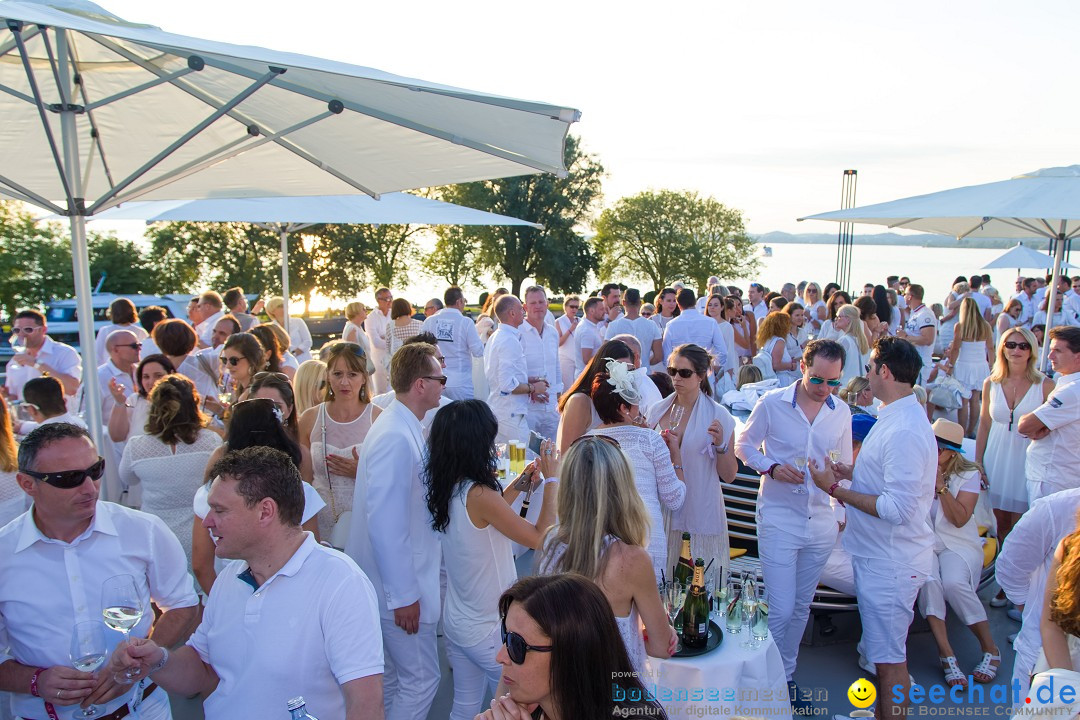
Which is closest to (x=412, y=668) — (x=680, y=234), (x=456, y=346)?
(x=456, y=346)

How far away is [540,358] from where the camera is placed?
741 cm

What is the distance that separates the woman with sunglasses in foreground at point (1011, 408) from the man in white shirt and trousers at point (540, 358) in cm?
388

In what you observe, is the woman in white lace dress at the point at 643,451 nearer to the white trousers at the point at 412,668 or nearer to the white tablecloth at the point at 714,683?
the white tablecloth at the point at 714,683

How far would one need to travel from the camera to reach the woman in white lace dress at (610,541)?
2.54m

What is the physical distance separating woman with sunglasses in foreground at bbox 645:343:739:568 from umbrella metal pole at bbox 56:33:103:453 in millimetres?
3052

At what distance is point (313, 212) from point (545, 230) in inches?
1100

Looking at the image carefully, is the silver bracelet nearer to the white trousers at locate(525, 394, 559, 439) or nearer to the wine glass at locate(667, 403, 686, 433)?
the wine glass at locate(667, 403, 686, 433)

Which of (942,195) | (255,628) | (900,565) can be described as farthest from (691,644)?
(942,195)

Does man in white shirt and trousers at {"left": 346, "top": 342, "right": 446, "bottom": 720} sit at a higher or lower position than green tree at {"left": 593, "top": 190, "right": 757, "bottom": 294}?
lower

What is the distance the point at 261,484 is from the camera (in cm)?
218

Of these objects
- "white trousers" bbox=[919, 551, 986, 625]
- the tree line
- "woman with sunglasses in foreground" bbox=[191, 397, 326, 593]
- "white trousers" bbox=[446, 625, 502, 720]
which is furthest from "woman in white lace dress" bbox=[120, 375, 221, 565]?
the tree line

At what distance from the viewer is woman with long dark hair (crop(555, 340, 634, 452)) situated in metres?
4.05

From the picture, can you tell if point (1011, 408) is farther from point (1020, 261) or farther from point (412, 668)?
point (1020, 261)

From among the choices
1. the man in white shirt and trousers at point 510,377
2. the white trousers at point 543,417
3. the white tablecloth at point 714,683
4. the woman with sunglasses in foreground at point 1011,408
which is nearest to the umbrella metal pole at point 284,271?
the man in white shirt and trousers at point 510,377
